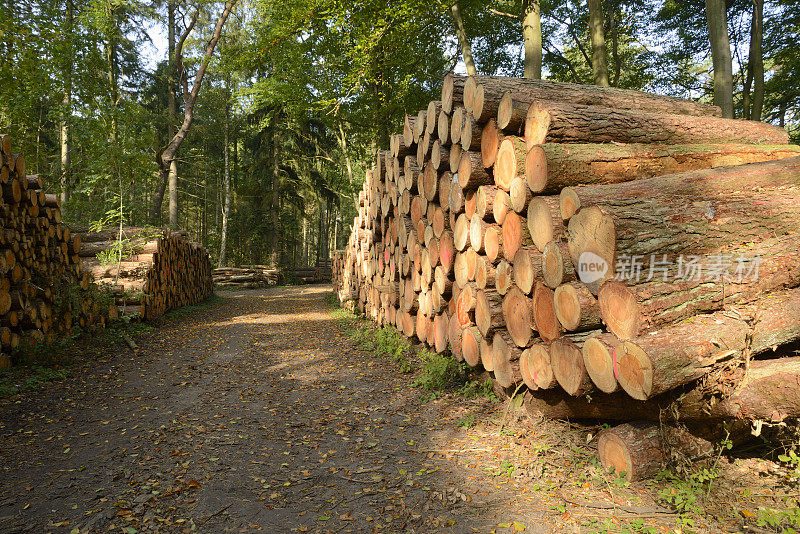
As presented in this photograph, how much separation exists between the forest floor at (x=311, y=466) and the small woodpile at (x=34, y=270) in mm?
972

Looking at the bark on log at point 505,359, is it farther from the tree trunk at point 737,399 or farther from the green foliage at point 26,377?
the green foliage at point 26,377

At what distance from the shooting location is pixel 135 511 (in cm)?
286

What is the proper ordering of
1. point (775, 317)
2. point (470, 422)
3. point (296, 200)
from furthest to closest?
point (296, 200) < point (470, 422) < point (775, 317)

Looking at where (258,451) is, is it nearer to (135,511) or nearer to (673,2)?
(135,511)

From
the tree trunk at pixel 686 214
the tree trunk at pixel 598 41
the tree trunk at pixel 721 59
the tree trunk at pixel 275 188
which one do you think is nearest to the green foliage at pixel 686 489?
the tree trunk at pixel 686 214

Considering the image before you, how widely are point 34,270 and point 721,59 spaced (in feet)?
40.4

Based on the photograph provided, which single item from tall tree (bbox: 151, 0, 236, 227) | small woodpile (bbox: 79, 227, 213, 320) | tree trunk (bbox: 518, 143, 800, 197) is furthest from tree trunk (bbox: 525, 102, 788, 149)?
tall tree (bbox: 151, 0, 236, 227)

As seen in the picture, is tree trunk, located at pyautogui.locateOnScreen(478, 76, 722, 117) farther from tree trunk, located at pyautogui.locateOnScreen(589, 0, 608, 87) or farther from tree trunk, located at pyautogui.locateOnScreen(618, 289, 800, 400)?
tree trunk, located at pyautogui.locateOnScreen(589, 0, 608, 87)

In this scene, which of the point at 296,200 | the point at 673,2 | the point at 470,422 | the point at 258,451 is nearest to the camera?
the point at 258,451

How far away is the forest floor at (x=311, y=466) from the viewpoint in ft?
9.05

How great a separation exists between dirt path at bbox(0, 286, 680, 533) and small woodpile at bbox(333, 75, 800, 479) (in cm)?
80

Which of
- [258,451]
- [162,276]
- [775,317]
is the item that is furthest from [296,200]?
[775,317]

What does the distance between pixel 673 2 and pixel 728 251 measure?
1639 centimetres

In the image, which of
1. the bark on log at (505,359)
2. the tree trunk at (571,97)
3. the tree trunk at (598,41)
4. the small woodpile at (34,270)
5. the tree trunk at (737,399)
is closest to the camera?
the tree trunk at (737,399)
